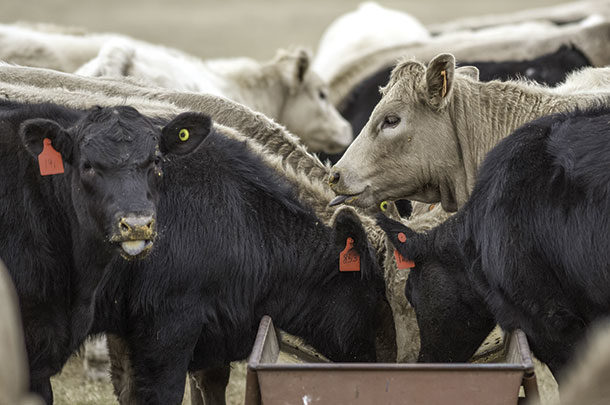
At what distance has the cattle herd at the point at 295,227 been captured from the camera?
4.43 metres

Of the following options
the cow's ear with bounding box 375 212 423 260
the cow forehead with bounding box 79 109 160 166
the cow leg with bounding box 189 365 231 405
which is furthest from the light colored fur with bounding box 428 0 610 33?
the cow forehead with bounding box 79 109 160 166

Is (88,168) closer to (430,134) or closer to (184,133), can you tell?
(184,133)

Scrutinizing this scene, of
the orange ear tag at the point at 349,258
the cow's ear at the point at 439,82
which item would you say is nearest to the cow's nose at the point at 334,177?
the orange ear tag at the point at 349,258

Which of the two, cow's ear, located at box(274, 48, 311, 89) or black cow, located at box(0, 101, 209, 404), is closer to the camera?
black cow, located at box(0, 101, 209, 404)

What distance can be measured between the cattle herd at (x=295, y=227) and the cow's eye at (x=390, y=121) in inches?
0.5

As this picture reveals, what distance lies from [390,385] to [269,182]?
5.58 feet

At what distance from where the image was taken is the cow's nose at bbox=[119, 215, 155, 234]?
4.23 meters

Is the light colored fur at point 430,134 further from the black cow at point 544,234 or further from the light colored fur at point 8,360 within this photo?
the light colored fur at point 8,360

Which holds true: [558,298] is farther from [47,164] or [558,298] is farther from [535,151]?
[47,164]

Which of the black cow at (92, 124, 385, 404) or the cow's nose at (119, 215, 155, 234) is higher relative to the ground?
the cow's nose at (119, 215, 155, 234)

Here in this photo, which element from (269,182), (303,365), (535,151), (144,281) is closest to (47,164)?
(144,281)

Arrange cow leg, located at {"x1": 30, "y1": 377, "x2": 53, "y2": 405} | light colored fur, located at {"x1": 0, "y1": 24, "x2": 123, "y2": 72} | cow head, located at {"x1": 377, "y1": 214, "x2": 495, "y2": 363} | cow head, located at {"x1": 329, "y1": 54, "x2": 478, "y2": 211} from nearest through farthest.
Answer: cow leg, located at {"x1": 30, "y1": 377, "x2": 53, "y2": 405}, cow head, located at {"x1": 377, "y1": 214, "x2": 495, "y2": 363}, cow head, located at {"x1": 329, "y1": 54, "x2": 478, "y2": 211}, light colored fur, located at {"x1": 0, "y1": 24, "x2": 123, "y2": 72}

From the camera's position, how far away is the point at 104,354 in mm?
7109

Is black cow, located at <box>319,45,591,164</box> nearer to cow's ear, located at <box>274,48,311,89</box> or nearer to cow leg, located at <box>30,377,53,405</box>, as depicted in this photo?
cow's ear, located at <box>274,48,311,89</box>
